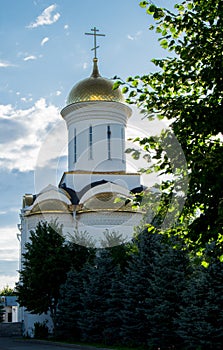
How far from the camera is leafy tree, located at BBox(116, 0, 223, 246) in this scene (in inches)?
293

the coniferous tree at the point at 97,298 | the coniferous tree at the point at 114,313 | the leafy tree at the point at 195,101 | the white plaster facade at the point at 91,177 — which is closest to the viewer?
the leafy tree at the point at 195,101

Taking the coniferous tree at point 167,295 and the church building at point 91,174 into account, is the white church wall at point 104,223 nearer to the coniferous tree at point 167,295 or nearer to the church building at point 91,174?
the church building at point 91,174

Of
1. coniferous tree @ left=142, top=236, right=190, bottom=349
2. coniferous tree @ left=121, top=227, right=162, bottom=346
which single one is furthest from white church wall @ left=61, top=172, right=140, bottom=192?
coniferous tree @ left=142, top=236, right=190, bottom=349

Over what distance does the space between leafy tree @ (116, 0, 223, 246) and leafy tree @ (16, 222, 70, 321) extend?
16.1 meters

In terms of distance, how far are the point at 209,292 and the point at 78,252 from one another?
11.2 meters

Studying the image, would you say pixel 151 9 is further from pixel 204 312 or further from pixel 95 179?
pixel 95 179

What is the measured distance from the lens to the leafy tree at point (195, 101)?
7.43 m

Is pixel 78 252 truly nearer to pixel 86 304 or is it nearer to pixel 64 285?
pixel 64 285

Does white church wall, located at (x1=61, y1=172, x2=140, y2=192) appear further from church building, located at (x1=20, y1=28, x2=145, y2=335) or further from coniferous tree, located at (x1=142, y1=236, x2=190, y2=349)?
coniferous tree, located at (x1=142, y1=236, x2=190, y2=349)

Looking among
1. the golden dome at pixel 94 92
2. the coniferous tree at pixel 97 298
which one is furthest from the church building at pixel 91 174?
the coniferous tree at pixel 97 298

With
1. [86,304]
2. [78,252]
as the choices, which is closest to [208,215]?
[86,304]

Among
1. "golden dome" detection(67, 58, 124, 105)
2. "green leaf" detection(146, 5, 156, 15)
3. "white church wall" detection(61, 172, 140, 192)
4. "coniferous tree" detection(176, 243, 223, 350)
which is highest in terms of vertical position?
"golden dome" detection(67, 58, 124, 105)

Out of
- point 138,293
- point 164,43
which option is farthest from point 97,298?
point 164,43

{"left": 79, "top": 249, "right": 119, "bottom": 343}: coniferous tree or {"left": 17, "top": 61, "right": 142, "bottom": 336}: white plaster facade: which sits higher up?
{"left": 17, "top": 61, "right": 142, "bottom": 336}: white plaster facade
